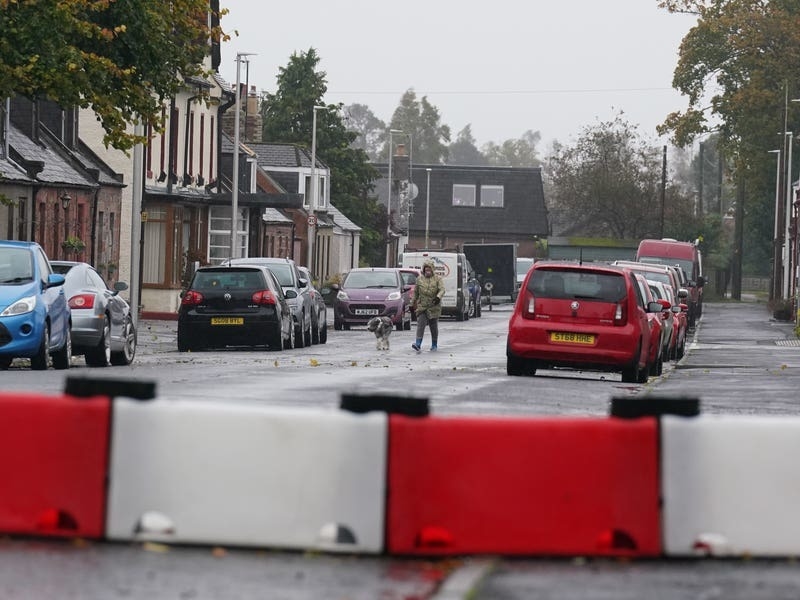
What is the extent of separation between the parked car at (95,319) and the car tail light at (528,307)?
18.6 ft

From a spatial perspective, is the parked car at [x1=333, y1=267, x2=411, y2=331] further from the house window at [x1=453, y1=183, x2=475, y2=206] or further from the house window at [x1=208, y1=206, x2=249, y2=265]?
the house window at [x1=453, y1=183, x2=475, y2=206]

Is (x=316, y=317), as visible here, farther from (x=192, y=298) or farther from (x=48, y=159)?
(x=48, y=159)

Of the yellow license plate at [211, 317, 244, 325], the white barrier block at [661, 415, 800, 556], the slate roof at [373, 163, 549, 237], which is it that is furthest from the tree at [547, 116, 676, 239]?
the white barrier block at [661, 415, 800, 556]

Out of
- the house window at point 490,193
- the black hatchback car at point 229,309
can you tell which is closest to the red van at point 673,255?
the black hatchback car at point 229,309

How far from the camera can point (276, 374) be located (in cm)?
2266

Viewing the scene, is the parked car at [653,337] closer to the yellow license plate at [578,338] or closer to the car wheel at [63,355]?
the yellow license plate at [578,338]

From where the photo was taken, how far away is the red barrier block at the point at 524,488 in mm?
7848

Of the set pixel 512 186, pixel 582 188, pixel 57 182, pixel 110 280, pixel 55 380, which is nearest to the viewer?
pixel 55 380

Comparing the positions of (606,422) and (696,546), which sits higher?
(606,422)

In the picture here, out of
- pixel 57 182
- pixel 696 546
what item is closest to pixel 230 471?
pixel 696 546

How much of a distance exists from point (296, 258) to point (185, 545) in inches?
2999

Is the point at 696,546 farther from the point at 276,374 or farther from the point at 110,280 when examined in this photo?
the point at 110,280

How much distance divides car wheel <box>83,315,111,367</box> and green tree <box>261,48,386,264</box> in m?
68.8

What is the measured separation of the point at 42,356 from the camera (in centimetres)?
2183
